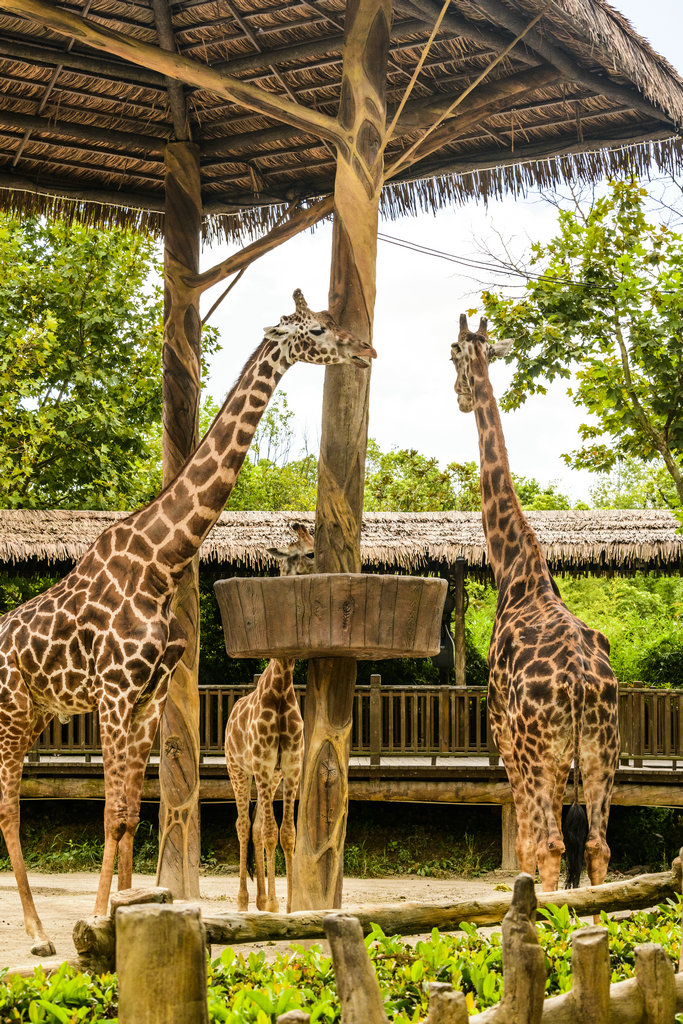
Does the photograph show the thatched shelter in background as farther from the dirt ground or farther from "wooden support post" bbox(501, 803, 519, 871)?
"wooden support post" bbox(501, 803, 519, 871)

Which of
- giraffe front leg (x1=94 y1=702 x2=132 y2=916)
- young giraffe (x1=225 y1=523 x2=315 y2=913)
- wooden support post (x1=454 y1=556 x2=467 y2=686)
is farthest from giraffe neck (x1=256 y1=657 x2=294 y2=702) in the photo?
wooden support post (x1=454 y1=556 x2=467 y2=686)

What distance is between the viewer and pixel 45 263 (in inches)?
806

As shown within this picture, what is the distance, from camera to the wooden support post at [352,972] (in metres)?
2.67

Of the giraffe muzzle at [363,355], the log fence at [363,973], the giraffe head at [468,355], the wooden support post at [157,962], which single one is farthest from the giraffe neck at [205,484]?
the wooden support post at [157,962]

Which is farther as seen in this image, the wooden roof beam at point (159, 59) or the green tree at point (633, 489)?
the green tree at point (633, 489)

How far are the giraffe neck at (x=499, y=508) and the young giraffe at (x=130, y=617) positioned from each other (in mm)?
831

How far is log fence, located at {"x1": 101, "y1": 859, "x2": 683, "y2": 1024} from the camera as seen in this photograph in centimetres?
249

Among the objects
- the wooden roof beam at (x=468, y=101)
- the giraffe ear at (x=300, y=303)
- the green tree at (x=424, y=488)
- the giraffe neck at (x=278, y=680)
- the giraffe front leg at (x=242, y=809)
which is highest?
the wooden roof beam at (x=468, y=101)

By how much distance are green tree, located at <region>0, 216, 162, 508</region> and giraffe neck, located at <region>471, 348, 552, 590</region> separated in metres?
13.0

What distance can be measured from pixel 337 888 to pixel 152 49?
5.04m

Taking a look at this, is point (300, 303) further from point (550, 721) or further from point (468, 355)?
point (550, 721)

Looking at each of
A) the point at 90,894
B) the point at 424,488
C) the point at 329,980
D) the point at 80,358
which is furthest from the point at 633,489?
the point at 329,980

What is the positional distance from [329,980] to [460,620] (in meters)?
11.3

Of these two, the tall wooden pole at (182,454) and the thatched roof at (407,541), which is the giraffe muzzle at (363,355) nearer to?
the tall wooden pole at (182,454)
